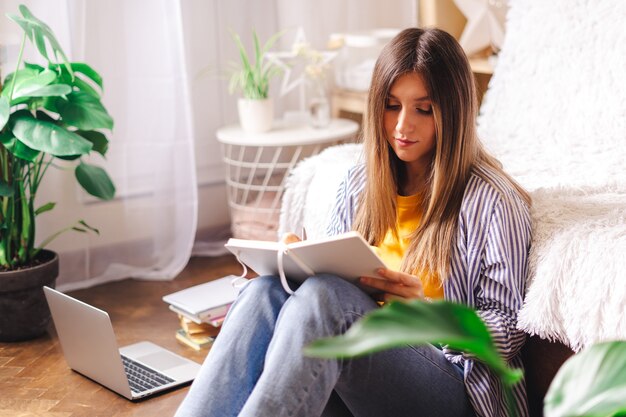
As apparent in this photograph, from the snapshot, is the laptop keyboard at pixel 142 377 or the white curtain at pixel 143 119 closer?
the laptop keyboard at pixel 142 377

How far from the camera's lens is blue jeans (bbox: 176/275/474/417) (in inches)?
48.4

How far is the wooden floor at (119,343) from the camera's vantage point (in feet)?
6.27

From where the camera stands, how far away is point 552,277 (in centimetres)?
142

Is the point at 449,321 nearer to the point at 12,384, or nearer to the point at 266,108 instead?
the point at 12,384

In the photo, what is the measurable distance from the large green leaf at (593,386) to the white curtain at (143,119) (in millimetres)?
2149

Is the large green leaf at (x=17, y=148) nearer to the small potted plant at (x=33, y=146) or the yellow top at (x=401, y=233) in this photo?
the small potted plant at (x=33, y=146)

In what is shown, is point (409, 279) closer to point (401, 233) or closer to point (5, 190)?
point (401, 233)

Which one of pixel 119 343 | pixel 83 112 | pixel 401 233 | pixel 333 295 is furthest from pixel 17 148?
pixel 333 295

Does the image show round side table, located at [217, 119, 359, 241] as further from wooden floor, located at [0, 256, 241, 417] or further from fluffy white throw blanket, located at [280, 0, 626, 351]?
fluffy white throw blanket, located at [280, 0, 626, 351]

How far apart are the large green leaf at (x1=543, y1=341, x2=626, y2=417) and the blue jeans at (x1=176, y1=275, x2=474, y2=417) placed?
58cm

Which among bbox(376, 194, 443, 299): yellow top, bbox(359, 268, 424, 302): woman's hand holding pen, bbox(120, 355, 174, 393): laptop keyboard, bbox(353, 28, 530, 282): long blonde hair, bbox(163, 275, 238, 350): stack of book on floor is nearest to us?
bbox(359, 268, 424, 302): woman's hand holding pen

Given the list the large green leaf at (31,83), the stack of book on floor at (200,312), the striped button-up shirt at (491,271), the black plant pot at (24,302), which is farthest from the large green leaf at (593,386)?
the black plant pot at (24,302)

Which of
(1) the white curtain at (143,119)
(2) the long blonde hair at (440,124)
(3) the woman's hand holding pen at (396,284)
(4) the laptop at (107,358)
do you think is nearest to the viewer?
(3) the woman's hand holding pen at (396,284)

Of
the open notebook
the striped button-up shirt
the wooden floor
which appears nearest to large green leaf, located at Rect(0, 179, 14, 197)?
the wooden floor
